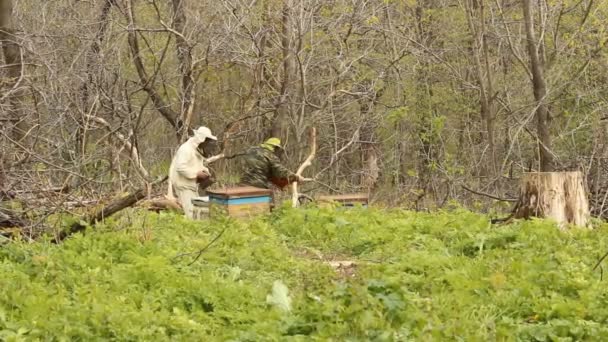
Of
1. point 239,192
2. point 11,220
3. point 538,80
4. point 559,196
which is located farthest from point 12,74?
point 538,80

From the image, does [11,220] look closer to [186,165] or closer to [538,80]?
[186,165]

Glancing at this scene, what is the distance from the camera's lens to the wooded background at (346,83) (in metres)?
16.0

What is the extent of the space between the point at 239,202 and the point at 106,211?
3899 millimetres

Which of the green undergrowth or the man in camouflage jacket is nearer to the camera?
the green undergrowth

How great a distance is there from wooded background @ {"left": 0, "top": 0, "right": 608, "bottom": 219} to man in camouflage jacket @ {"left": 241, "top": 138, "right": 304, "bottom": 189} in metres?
2.10

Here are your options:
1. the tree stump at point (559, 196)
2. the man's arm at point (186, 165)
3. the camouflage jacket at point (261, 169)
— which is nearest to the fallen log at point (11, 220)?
the man's arm at point (186, 165)

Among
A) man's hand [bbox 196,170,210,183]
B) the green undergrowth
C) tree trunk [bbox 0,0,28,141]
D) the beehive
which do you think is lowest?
the green undergrowth

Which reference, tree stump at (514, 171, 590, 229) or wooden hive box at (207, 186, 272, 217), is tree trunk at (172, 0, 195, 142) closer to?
wooden hive box at (207, 186, 272, 217)

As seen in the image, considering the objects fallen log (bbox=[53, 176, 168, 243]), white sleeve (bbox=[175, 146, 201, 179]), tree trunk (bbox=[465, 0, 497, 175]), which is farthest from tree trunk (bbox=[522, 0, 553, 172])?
fallen log (bbox=[53, 176, 168, 243])

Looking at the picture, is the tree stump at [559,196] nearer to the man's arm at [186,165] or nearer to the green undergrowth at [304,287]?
the green undergrowth at [304,287]

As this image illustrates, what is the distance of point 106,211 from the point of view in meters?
8.75

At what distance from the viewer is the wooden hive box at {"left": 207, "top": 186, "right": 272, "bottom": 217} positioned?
12227 millimetres

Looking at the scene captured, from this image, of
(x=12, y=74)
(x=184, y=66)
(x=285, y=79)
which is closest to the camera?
(x=12, y=74)

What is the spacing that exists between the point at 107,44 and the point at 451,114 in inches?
471
